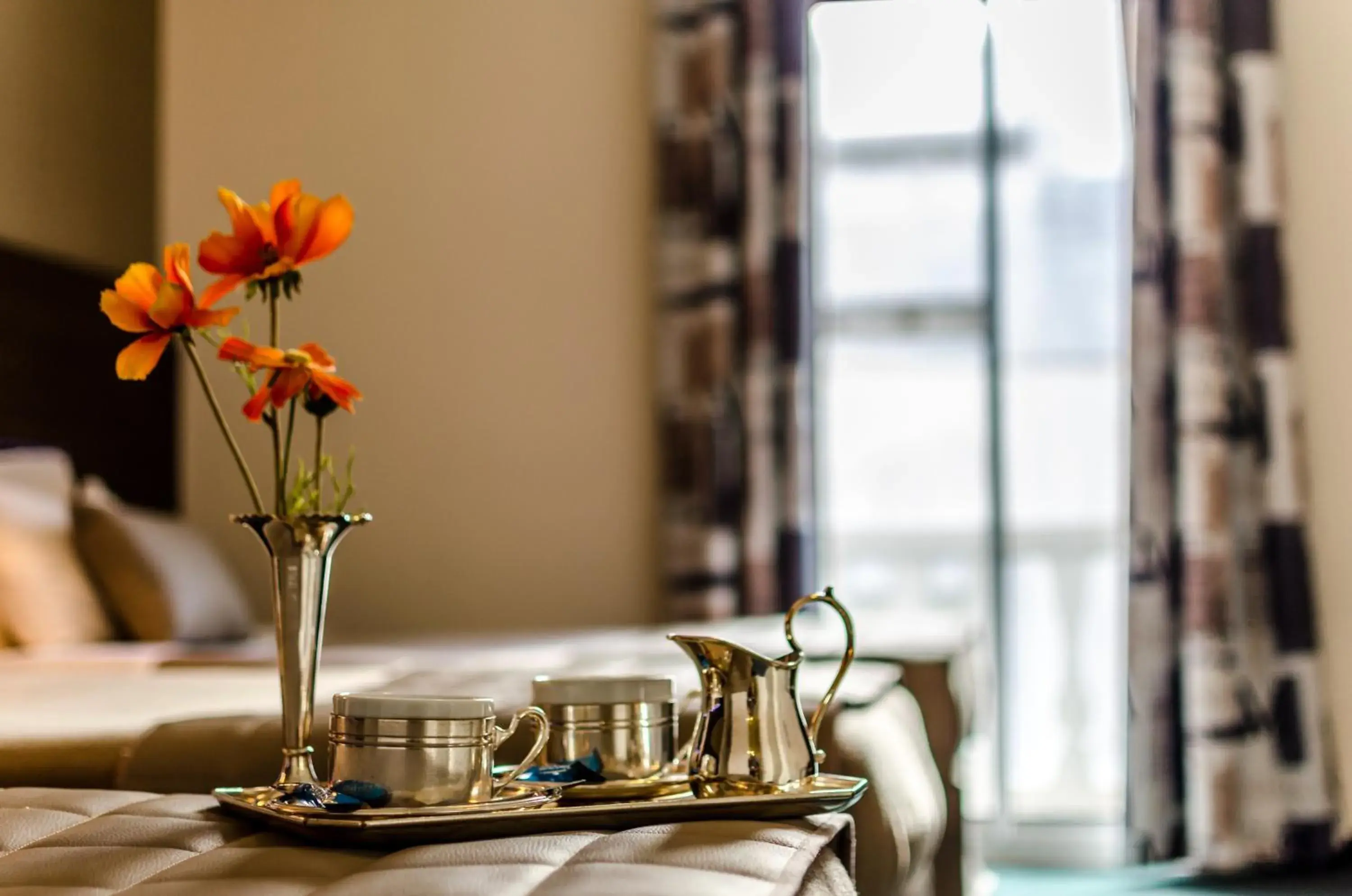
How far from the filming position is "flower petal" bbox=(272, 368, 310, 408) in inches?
49.6

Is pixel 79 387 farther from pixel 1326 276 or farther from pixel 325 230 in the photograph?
pixel 1326 276

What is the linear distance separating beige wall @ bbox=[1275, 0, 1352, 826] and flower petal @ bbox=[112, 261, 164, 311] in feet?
10.6

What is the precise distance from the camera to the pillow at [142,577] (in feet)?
10.1

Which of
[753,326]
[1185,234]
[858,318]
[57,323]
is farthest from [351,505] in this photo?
[1185,234]

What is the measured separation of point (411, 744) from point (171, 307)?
0.44m

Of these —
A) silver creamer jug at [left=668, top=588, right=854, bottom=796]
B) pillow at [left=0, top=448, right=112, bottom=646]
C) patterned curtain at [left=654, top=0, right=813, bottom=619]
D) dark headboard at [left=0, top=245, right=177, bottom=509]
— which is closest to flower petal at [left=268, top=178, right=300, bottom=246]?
silver creamer jug at [left=668, top=588, right=854, bottom=796]

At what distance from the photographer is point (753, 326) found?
3885 millimetres

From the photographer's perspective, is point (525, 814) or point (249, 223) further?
point (249, 223)

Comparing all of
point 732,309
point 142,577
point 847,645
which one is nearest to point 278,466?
point 847,645

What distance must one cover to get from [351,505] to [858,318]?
163cm

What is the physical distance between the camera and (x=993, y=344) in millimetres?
3969

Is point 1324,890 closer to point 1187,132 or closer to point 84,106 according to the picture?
point 1187,132

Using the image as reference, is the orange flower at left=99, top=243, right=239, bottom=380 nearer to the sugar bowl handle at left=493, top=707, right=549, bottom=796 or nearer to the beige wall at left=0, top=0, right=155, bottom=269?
the sugar bowl handle at left=493, top=707, right=549, bottom=796

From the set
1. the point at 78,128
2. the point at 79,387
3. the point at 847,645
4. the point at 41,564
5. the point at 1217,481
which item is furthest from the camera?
the point at 78,128
